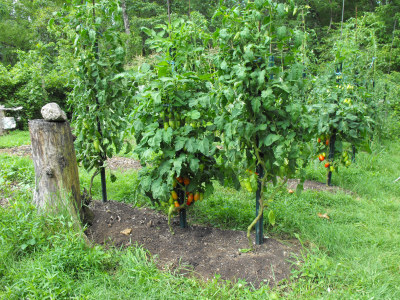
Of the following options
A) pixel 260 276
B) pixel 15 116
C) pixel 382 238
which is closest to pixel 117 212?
pixel 260 276

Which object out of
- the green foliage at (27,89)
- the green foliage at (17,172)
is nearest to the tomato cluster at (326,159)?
the green foliage at (17,172)

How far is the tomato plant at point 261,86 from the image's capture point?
218 centimetres

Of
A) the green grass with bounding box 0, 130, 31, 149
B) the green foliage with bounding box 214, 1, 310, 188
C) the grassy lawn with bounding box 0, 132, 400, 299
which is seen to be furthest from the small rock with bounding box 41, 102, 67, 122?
the green grass with bounding box 0, 130, 31, 149

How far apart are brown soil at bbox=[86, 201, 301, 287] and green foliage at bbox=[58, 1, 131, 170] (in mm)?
760

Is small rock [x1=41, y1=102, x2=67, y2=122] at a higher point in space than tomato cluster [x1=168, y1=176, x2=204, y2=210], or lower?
higher

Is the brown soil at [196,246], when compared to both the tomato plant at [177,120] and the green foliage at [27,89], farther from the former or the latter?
the green foliage at [27,89]

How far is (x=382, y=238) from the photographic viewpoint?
2811 millimetres

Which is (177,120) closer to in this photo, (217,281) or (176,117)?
(176,117)

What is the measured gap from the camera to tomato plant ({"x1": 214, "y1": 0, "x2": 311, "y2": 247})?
7.15 ft

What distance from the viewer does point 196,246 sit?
106 inches

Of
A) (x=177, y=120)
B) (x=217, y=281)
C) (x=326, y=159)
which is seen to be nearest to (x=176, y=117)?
(x=177, y=120)

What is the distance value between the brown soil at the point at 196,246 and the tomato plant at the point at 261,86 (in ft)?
1.30

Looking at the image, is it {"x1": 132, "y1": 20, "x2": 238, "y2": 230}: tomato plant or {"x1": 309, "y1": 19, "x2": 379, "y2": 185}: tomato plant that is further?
{"x1": 309, "y1": 19, "x2": 379, "y2": 185}: tomato plant

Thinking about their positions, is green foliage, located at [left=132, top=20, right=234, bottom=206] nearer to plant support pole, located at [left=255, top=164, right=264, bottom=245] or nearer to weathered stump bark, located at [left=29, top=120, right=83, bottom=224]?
plant support pole, located at [left=255, top=164, right=264, bottom=245]
